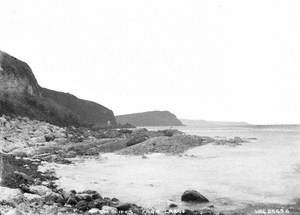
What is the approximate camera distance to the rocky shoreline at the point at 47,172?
11.3 metres

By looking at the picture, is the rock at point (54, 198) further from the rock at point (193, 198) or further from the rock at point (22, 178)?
the rock at point (193, 198)

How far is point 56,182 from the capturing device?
54.9 feet

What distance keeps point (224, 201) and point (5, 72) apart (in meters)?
48.9

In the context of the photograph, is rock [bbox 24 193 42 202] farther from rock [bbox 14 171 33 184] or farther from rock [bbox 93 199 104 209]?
rock [bbox 14 171 33 184]

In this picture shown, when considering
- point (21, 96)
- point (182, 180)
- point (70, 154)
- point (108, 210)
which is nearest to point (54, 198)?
point (108, 210)

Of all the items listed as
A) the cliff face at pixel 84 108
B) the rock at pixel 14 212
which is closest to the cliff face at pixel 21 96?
the cliff face at pixel 84 108

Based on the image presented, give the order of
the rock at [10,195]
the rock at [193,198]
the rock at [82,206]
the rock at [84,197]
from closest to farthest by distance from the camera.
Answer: the rock at [10,195] → the rock at [82,206] → the rock at [84,197] → the rock at [193,198]

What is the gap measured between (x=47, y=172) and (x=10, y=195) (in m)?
8.09

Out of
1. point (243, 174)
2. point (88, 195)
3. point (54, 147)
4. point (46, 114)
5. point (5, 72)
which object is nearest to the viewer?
point (88, 195)

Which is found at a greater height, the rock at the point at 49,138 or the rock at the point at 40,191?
the rock at the point at 49,138

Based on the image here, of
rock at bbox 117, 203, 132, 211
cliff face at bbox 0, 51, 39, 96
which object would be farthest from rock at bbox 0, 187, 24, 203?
cliff face at bbox 0, 51, 39, 96

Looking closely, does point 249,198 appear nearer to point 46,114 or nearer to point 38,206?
point 38,206

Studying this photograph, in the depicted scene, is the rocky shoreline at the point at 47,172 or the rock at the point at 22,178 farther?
the rock at the point at 22,178

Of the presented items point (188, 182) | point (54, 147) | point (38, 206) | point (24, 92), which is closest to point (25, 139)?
point (54, 147)
